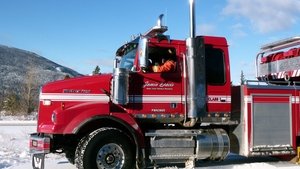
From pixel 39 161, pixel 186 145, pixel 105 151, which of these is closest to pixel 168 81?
pixel 186 145

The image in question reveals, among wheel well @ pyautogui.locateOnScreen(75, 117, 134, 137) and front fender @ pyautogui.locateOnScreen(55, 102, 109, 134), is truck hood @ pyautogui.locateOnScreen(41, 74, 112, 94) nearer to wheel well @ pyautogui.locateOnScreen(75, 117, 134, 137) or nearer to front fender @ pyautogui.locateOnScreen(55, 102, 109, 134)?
front fender @ pyautogui.locateOnScreen(55, 102, 109, 134)

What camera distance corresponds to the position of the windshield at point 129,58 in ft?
29.5

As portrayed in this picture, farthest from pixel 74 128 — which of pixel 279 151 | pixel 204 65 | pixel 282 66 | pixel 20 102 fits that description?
pixel 20 102

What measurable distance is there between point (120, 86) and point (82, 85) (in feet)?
2.48

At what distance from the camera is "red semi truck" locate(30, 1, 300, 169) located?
8.01m

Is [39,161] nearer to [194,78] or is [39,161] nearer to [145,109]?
[145,109]

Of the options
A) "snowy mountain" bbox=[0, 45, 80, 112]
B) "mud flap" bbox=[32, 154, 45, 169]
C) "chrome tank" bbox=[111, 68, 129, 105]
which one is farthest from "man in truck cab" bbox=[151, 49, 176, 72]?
"snowy mountain" bbox=[0, 45, 80, 112]

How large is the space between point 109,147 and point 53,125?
108 cm

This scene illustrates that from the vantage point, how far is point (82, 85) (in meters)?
8.45

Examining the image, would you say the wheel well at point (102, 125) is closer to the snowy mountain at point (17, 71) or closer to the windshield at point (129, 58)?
the windshield at point (129, 58)

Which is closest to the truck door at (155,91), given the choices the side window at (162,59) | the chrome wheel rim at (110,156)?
the side window at (162,59)

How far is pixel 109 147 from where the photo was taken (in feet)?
26.2

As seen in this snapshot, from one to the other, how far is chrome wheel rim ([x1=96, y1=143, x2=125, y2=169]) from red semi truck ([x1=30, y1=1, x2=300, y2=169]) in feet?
0.06

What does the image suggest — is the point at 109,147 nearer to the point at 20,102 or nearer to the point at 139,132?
the point at 139,132
